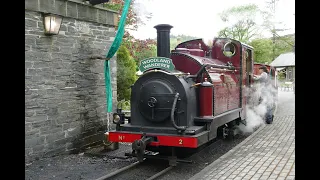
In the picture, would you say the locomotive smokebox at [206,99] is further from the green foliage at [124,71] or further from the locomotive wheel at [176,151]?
the green foliage at [124,71]

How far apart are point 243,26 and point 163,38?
29173mm

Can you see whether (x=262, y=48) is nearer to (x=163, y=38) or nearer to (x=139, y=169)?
(x=163, y=38)

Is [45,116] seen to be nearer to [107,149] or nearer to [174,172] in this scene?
[107,149]

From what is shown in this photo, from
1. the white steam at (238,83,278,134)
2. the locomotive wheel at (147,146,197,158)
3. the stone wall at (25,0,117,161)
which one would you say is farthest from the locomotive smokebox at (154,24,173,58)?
the white steam at (238,83,278,134)

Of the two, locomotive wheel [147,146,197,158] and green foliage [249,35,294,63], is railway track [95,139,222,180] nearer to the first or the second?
locomotive wheel [147,146,197,158]

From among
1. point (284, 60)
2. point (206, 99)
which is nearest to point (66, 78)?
point (206, 99)

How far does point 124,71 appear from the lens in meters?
13.6

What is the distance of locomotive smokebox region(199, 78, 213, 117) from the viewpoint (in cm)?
631

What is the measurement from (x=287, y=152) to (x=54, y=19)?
5.55 metres

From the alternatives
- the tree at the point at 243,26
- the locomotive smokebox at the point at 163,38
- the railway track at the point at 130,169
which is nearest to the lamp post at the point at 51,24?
the locomotive smokebox at the point at 163,38

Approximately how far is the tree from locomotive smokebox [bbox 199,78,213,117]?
24.5 metres

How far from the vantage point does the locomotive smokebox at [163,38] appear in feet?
20.3

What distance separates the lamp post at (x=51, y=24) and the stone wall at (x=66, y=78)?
0.28 feet

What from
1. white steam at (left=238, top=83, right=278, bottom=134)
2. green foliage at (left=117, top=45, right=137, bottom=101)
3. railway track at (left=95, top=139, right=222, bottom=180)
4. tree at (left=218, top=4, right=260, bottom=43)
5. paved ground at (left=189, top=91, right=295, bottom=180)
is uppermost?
tree at (left=218, top=4, right=260, bottom=43)
